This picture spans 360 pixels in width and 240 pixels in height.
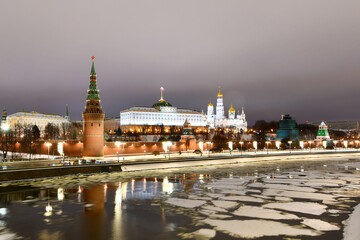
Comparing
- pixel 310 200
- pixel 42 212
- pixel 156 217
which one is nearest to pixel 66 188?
pixel 42 212

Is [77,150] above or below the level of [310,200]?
above

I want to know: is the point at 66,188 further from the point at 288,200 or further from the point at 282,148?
the point at 282,148

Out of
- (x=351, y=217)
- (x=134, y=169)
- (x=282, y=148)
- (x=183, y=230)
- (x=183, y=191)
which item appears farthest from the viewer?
(x=282, y=148)

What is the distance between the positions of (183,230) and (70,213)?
252 inches

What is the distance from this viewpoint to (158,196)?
19.6 m

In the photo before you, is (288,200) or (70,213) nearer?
(70,213)

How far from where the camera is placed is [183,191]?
21.3 m

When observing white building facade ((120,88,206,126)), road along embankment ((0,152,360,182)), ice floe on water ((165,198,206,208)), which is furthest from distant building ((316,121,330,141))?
white building facade ((120,88,206,126))

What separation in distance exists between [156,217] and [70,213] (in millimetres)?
4519

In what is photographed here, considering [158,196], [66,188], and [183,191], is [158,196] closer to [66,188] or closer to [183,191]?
[183,191]

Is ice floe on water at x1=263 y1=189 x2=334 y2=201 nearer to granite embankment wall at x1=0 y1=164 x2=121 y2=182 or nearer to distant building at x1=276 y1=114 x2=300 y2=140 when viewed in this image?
granite embankment wall at x1=0 y1=164 x2=121 y2=182

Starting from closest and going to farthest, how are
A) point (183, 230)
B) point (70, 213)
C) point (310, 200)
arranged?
point (183, 230), point (70, 213), point (310, 200)

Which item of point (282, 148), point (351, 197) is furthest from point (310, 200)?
point (282, 148)

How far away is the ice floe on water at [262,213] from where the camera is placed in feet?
46.6
